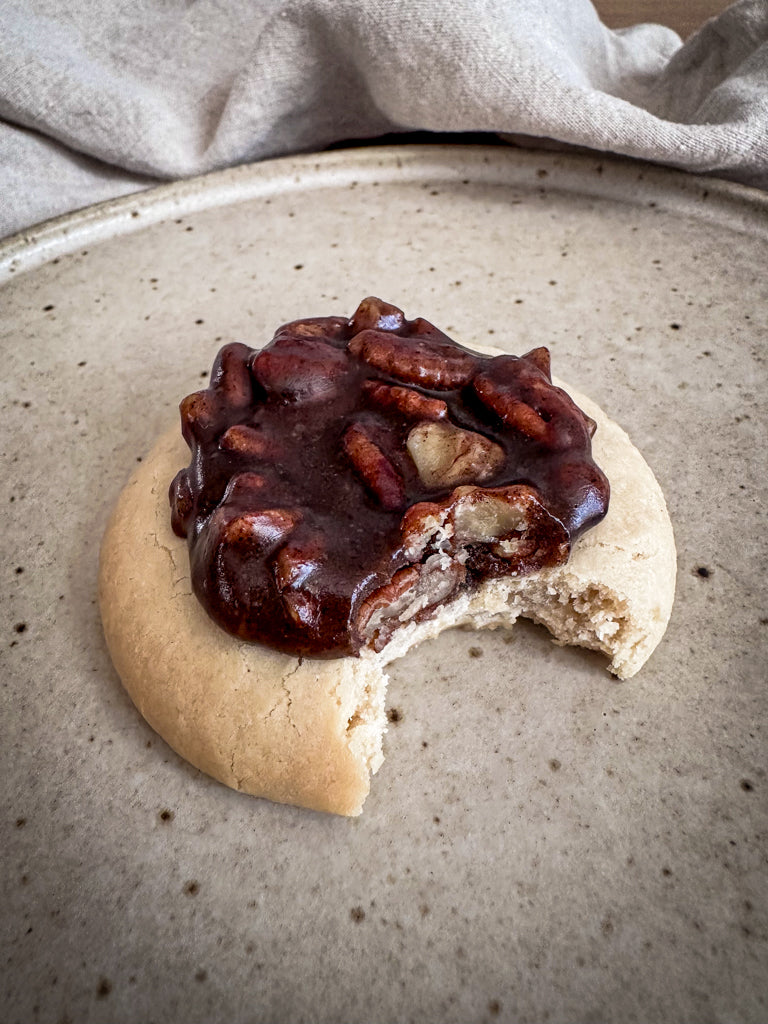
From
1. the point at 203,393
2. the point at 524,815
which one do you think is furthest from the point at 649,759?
the point at 203,393

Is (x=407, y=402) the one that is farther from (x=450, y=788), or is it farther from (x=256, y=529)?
(x=450, y=788)

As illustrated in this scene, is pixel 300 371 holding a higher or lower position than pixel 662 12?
lower

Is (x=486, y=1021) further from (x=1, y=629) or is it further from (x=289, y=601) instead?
(x=1, y=629)

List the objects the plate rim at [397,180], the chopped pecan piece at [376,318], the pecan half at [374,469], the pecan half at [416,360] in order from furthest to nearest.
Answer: the plate rim at [397,180] → the chopped pecan piece at [376,318] → the pecan half at [416,360] → the pecan half at [374,469]

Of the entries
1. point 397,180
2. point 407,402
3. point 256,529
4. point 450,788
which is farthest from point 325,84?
Answer: point 450,788

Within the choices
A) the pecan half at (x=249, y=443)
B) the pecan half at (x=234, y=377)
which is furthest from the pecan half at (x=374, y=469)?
the pecan half at (x=234, y=377)

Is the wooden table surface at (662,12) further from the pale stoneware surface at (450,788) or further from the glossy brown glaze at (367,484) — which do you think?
the glossy brown glaze at (367,484)

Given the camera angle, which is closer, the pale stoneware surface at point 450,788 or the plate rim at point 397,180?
the pale stoneware surface at point 450,788
